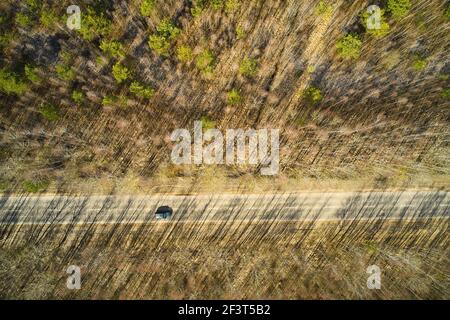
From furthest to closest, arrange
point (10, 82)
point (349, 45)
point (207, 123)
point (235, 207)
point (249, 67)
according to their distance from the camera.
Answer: point (235, 207)
point (207, 123)
point (249, 67)
point (349, 45)
point (10, 82)

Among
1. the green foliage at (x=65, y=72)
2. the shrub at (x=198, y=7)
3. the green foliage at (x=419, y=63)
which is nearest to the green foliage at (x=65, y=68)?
the green foliage at (x=65, y=72)

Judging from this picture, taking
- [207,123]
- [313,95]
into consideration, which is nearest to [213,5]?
[207,123]

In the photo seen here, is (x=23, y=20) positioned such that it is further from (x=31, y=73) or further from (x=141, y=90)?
(x=141, y=90)

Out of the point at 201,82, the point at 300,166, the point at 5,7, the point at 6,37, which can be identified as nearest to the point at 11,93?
the point at 6,37

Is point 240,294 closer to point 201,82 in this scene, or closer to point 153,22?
point 201,82

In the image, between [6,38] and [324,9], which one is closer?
[6,38]

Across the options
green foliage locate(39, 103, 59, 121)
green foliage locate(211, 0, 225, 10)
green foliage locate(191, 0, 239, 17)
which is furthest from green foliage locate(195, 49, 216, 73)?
green foliage locate(39, 103, 59, 121)

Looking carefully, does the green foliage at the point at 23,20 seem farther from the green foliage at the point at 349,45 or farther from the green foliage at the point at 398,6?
the green foliage at the point at 398,6
